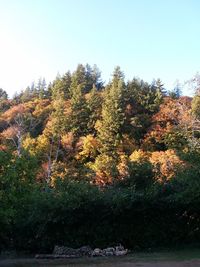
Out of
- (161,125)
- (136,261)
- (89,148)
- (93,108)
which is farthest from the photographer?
(93,108)

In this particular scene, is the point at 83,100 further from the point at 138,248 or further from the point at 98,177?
the point at 138,248

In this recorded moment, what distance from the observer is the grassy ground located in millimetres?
14648

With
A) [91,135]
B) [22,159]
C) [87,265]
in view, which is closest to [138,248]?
[87,265]

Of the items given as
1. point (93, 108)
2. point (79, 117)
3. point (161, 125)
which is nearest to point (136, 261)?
point (161, 125)

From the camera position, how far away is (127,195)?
19469 mm

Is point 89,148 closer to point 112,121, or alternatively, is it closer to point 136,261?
point 112,121

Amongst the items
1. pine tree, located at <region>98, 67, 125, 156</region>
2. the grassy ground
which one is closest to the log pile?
the grassy ground

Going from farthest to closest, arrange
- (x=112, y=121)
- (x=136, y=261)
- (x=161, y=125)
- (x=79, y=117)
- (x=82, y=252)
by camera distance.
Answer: (x=79, y=117)
(x=161, y=125)
(x=112, y=121)
(x=82, y=252)
(x=136, y=261)

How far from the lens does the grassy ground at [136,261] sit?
14.6 meters

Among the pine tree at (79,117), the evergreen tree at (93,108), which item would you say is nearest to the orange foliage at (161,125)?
the evergreen tree at (93,108)

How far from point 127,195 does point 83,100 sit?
4100 cm

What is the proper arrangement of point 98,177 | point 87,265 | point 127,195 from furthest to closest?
point 98,177, point 127,195, point 87,265

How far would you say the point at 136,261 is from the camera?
15.7 metres

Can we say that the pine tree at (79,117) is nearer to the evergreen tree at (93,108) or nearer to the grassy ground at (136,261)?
the evergreen tree at (93,108)
